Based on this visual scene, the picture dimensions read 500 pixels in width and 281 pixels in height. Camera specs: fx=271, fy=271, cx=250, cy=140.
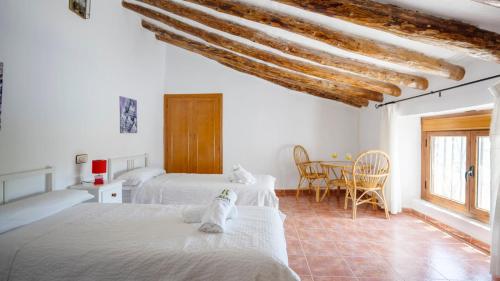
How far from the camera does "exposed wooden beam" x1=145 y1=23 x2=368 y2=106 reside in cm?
416

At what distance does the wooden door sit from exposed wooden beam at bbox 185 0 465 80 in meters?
2.92

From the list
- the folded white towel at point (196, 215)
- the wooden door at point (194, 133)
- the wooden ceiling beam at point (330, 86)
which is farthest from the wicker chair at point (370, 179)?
the wooden door at point (194, 133)

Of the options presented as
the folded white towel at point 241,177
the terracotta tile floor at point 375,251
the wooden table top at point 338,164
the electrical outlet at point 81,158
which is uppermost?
the electrical outlet at point 81,158

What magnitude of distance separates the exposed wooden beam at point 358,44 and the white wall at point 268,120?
270 cm

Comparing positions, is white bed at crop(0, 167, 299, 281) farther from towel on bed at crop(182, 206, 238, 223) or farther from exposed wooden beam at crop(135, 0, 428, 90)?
exposed wooden beam at crop(135, 0, 428, 90)

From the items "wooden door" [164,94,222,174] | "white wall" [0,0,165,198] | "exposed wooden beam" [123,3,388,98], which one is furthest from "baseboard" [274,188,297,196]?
"white wall" [0,0,165,198]

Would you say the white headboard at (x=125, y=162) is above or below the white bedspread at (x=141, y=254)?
above

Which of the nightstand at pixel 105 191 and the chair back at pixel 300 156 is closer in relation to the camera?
the nightstand at pixel 105 191

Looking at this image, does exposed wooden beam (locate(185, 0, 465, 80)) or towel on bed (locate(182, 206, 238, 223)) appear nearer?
towel on bed (locate(182, 206, 238, 223))

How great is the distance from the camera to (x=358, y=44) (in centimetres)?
234

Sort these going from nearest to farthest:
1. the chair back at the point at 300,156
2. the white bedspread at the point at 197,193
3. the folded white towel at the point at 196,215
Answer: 1. the folded white towel at the point at 196,215
2. the white bedspread at the point at 197,193
3. the chair back at the point at 300,156

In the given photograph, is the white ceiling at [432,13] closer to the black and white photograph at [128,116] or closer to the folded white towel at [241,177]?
the black and white photograph at [128,116]

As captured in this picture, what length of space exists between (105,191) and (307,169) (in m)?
3.58

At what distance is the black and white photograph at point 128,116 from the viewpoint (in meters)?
3.72
